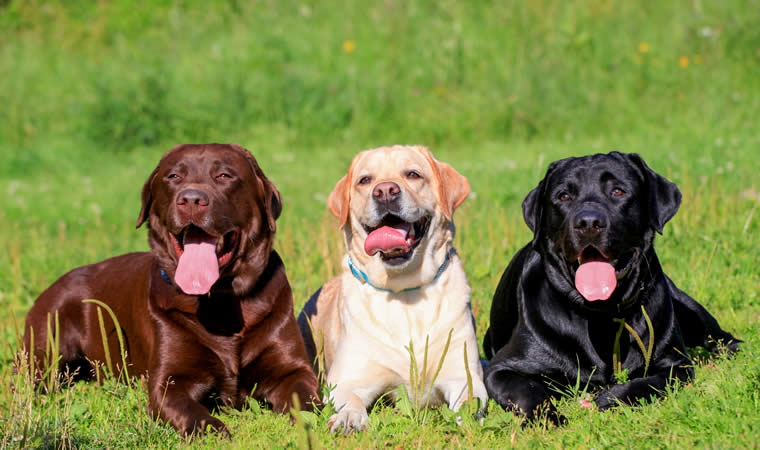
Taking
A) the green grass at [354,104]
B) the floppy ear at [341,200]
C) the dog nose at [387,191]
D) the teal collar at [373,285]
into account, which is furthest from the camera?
the green grass at [354,104]

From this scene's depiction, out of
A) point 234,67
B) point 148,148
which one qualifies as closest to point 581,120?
point 234,67

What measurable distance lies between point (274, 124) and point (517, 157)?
→ 444cm

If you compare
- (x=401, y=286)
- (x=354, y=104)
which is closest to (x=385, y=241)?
(x=401, y=286)

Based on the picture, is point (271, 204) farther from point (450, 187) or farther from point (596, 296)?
point (596, 296)

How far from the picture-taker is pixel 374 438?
12.6 ft

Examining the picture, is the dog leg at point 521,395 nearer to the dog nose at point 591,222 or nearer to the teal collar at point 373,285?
the teal collar at point 373,285

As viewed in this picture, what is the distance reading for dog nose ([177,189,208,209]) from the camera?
4219 mm

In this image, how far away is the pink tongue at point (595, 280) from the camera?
408 centimetres

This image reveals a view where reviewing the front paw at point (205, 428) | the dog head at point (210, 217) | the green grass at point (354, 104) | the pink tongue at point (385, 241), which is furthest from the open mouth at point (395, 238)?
the green grass at point (354, 104)

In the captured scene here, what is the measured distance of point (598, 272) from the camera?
4121mm

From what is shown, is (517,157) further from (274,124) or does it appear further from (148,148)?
(148,148)

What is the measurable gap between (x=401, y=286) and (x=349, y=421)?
84 cm

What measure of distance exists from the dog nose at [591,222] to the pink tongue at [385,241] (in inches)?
36.8

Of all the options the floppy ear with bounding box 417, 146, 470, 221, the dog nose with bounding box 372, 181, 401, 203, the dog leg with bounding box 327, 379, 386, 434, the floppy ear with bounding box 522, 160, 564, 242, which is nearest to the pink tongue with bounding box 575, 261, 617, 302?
the floppy ear with bounding box 522, 160, 564, 242
